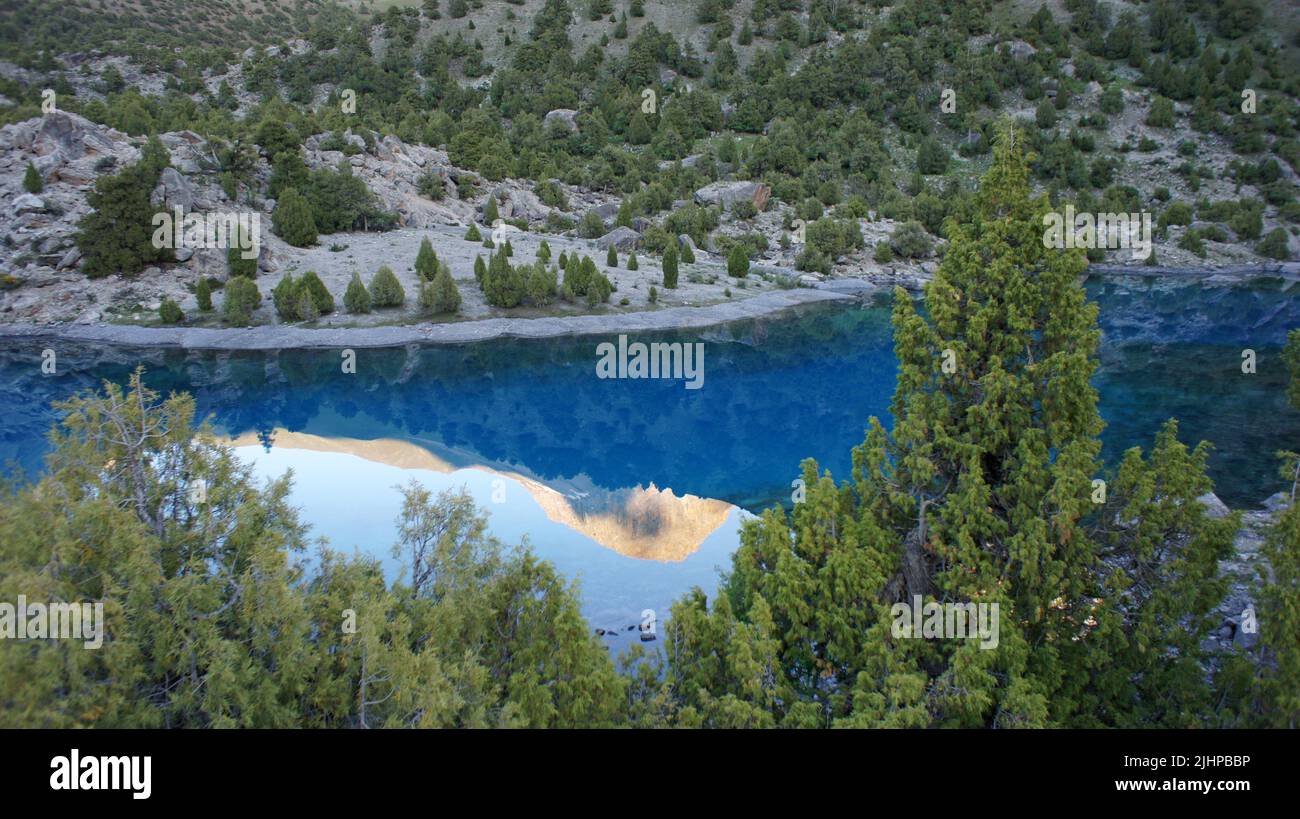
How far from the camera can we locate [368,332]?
33375 millimetres

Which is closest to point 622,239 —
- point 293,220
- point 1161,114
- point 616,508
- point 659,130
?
point 293,220

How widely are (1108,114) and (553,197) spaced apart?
51.7 m

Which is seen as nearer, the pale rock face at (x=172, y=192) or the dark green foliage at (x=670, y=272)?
the pale rock face at (x=172, y=192)

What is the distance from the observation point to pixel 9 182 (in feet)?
128

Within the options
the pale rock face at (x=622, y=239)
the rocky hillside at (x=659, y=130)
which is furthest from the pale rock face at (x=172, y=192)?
the pale rock face at (x=622, y=239)

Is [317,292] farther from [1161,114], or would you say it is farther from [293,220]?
[1161,114]

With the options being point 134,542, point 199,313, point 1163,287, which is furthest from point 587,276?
point 1163,287

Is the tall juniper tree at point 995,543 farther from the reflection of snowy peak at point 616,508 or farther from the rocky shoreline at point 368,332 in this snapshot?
the rocky shoreline at point 368,332

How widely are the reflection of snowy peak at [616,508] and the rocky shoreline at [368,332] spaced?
35.0ft

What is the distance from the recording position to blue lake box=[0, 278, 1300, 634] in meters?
17.4

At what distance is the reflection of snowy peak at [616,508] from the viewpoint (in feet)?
55.6

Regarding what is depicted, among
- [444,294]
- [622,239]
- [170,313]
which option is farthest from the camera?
[622,239]

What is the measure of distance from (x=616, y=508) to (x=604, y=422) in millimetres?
7316

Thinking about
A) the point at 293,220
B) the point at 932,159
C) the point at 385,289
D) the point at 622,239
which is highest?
the point at 932,159
